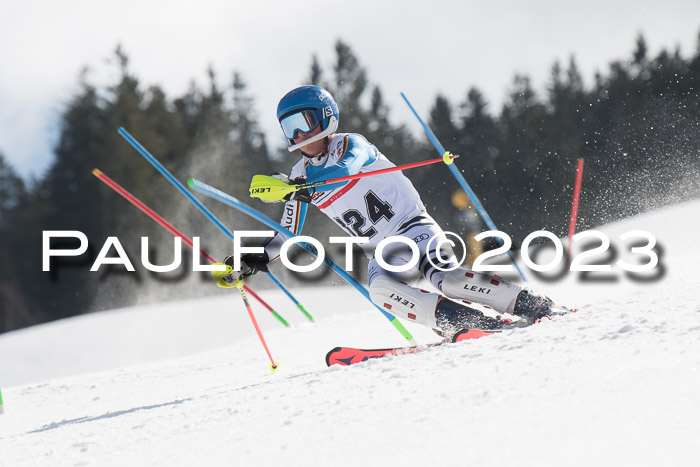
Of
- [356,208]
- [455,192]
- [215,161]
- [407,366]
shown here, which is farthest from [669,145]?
[215,161]

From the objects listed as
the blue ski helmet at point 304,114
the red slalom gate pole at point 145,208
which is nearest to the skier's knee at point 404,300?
the blue ski helmet at point 304,114

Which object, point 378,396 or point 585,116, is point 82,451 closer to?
point 378,396

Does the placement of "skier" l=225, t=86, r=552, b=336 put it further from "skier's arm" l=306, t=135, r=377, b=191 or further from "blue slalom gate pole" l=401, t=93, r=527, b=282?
"blue slalom gate pole" l=401, t=93, r=527, b=282

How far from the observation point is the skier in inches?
150

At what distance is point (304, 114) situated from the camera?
409 centimetres

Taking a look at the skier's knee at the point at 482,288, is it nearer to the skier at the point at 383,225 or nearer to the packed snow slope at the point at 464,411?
the skier at the point at 383,225

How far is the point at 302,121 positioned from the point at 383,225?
779 mm

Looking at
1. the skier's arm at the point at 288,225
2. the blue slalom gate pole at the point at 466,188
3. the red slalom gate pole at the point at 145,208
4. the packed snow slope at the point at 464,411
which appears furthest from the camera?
the blue slalom gate pole at the point at 466,188

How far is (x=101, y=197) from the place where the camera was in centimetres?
3206

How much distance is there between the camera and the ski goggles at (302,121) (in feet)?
13.4

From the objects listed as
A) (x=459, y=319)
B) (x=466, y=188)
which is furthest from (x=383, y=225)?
(x=466, y=188)

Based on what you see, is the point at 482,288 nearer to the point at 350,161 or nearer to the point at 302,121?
the point at 350,161

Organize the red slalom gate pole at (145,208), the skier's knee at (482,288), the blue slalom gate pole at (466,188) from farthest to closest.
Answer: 1. the blue slalom gate pole at (466,188)
2. the red slalom gate pole at (145,208)
3. the skier's knee at (482,288)

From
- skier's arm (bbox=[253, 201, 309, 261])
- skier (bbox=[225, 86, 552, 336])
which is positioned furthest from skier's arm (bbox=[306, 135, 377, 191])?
skier's arm (bbox=[253, 201, 309, 261])
